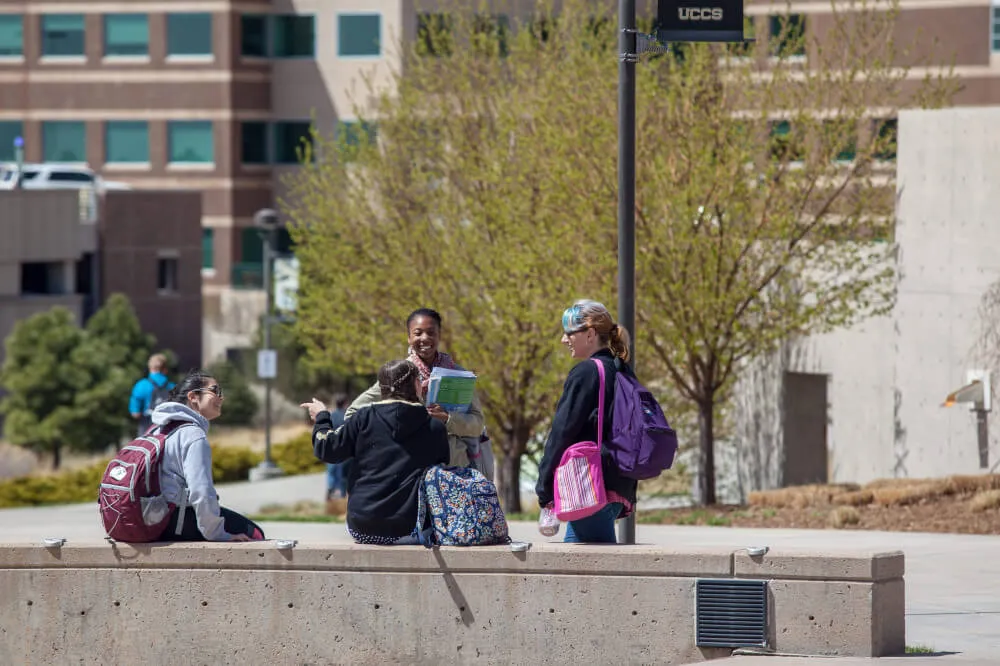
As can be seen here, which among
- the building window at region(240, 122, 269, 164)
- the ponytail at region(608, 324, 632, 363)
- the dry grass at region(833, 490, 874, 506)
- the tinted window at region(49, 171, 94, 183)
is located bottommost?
the dry grass at region(833, 490, 874, 506)

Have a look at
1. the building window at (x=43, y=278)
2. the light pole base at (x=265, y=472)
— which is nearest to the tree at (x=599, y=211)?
the light pole base at (x=265, y=472)

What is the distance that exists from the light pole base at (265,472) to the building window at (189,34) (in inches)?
1314

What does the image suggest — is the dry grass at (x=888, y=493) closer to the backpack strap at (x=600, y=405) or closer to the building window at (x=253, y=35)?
the backpack strap at (x=600, y=405)

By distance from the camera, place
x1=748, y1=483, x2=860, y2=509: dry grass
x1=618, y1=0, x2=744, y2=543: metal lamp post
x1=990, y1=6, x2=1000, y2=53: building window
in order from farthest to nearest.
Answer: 1. x1=990, y1=6, x2=1000, y2=53: building window
2. x1=748, y1=483, x2=860, y2=509: dry grass
3. x1=618, y1=0, x2=744, y2=543: metal lamp post

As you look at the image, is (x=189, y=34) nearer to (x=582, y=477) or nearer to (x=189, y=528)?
(x=189, y=528)

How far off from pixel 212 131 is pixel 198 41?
3.43 m

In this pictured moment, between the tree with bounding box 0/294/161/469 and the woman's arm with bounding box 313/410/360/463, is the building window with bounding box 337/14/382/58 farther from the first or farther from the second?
the woman's arm with bounding box 313/410/360/463

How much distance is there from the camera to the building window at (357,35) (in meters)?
67.9

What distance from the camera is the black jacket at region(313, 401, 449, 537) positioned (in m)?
9.44

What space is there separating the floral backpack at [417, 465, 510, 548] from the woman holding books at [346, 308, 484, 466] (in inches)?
8.2

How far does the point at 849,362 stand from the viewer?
84.7 feet

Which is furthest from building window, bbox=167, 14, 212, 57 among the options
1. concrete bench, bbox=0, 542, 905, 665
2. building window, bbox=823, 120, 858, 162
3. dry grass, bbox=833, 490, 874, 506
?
concrete bench, bbox=0, 542, 905, 665

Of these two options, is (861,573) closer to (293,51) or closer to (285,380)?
(285,380)

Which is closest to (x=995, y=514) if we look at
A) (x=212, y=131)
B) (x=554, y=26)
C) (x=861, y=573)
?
(x=861, y=573)
